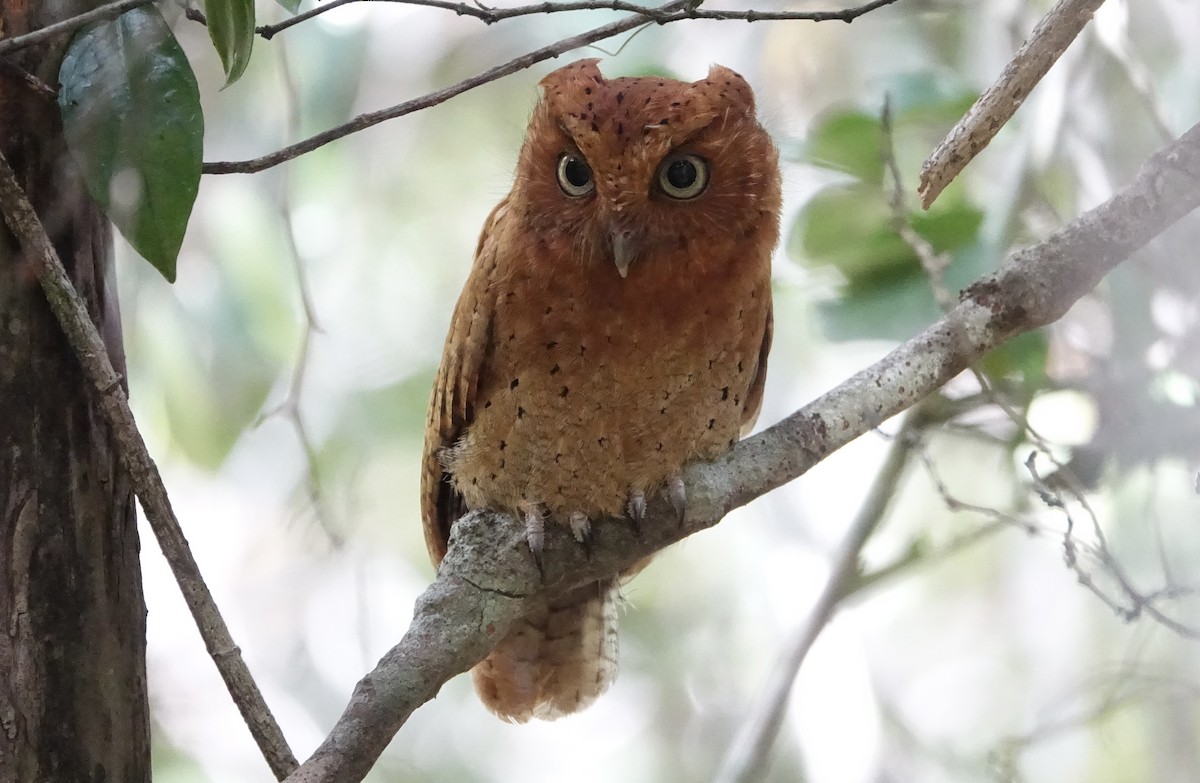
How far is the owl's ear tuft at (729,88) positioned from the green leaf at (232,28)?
551mm

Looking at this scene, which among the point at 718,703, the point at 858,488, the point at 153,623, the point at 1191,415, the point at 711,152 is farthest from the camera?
the point at 718,703

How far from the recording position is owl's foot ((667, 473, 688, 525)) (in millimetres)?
1437

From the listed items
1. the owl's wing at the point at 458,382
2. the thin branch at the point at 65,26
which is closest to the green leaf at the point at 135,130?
the thin branch at the point at 65,26

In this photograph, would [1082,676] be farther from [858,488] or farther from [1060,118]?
[1060,118]

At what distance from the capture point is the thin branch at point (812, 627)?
78.7 inches

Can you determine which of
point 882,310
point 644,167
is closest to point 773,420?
point 882,310

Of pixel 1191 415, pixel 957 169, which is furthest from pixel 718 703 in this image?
pixel 957 169

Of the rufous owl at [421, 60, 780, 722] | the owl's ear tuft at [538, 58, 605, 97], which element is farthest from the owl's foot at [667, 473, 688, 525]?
the owl's ear tuft at [538, 58, 605, 97]

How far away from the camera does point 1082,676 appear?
2.19m

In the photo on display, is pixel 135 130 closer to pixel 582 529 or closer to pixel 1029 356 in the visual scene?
pixel 582 529

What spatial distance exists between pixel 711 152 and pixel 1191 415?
2.92 ft

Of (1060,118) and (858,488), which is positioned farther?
(858,488)

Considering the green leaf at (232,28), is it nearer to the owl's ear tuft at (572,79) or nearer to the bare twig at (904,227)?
the owl's ear tuft at (572,79)

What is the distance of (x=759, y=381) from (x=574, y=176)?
496 mm
